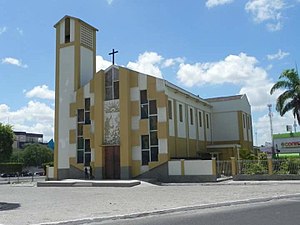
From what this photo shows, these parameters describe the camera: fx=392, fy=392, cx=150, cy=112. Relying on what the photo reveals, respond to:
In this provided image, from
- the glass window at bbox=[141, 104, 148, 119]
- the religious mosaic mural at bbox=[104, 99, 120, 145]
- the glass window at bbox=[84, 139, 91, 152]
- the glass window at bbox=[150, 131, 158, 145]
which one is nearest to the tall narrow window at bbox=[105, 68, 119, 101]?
the religious mosaic mural at bbox=[104, 99, 120, 145]

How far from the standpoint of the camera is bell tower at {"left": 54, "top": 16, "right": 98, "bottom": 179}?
3466cm

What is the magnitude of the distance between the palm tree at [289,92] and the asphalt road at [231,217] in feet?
76.9

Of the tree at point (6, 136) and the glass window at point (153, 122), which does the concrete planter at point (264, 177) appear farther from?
the tree at point (6, 136)

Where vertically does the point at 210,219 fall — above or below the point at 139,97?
below

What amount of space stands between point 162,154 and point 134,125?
11.2 feet

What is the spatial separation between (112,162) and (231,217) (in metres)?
21.3

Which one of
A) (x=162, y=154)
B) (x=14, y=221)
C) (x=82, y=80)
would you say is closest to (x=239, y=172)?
(x=162, y=154)

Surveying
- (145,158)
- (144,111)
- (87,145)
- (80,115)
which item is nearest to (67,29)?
(80,115)

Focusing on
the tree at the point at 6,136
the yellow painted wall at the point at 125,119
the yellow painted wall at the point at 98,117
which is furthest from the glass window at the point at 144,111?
the tree at the point at 6,136

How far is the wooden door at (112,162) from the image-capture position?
31641 mm

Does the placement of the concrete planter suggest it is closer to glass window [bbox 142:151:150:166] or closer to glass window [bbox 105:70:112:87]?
glass window [bbox 142:151:150:166]

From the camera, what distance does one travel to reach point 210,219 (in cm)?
1113

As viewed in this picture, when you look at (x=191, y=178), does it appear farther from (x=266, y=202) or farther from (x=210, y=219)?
(x=210, y=219)

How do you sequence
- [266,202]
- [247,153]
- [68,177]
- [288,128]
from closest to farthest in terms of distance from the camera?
1. [266,202]
2. [68,177]
3. [247,153]
4. [288,128]
